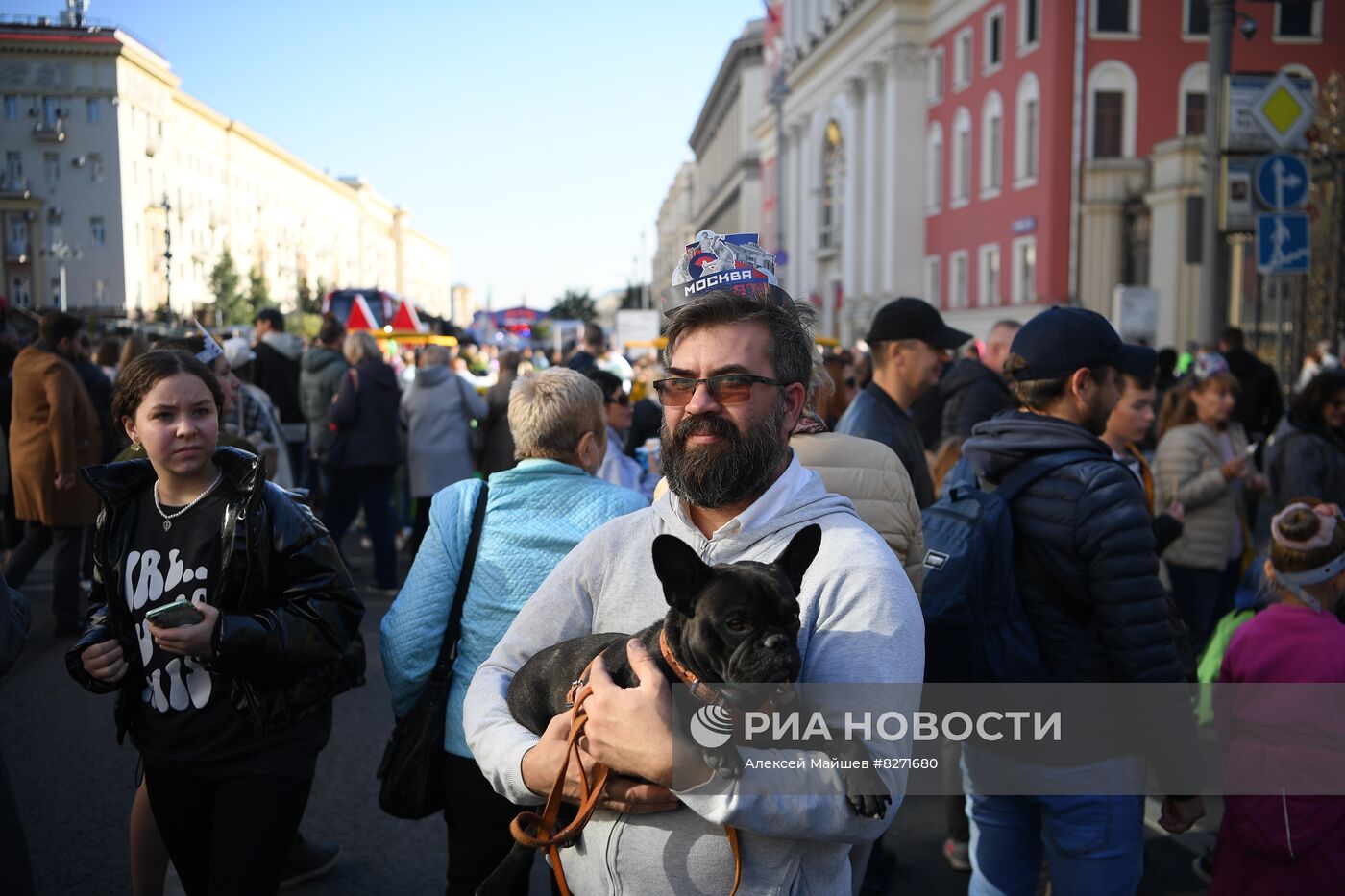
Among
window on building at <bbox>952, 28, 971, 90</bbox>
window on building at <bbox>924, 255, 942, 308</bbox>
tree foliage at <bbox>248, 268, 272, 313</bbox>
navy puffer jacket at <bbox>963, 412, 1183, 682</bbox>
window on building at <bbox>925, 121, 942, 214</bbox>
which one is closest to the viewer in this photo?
navy puffer jacket at <bbox>963, 412, 1183, 682</bbox>

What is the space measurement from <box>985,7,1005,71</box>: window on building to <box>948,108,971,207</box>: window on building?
8.22 feet

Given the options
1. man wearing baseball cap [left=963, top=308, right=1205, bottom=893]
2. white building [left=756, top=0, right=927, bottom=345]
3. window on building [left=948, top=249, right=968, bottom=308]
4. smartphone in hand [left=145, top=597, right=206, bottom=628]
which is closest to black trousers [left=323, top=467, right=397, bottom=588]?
smartphone in hand [left=145, top=597, right=206, bottom=628]

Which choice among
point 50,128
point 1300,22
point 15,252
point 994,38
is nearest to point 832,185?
point 994,38

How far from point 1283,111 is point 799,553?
31.5 feet

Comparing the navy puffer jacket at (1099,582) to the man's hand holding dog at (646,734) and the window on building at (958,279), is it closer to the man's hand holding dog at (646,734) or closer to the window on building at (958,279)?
the man's hand holding dog at (646,734)

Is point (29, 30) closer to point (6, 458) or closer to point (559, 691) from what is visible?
point (6, 458)

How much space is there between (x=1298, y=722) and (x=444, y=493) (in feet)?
8.98

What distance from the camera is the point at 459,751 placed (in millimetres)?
3268

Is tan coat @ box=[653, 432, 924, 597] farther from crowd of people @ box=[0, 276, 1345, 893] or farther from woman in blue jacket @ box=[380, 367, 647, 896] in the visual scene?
woman in blue jacket @ box=[380, 367, 647, 896]

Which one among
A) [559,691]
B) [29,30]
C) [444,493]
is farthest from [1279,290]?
[29,30]

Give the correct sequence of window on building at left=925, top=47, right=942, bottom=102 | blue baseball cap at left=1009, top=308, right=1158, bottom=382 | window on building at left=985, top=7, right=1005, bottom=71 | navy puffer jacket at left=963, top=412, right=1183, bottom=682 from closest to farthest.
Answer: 1. navy puffer jacket at left=963, top=412, right=1183, bottom=682
2. blue baseball cap at left=1009, top=308, right=1158, bottom=382
3. window on building at left=985, top=7, right=1005, bottom=71
4. window on building at left=925, top=47, right=942, bottom=102

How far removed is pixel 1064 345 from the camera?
332 cm

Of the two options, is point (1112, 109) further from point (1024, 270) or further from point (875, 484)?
point (875, 484)

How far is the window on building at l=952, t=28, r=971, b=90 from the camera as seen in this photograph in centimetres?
3875
